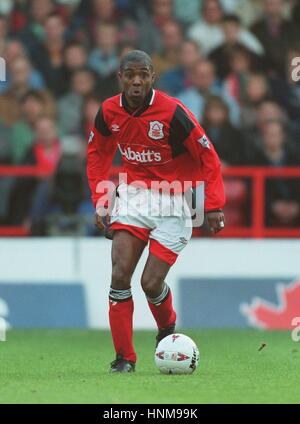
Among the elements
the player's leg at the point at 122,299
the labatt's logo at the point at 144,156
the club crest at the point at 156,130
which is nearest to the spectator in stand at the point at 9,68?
the labatt's logo at the point at 144,156

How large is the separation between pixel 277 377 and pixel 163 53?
8.43 meters

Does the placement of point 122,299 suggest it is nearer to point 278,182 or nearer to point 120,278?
point 120,278

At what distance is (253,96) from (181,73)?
40.1 inches

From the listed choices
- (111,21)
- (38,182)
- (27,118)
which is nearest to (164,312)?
(38,182)

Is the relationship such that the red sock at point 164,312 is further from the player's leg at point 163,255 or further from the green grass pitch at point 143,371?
the green grass pitch at point 143,371

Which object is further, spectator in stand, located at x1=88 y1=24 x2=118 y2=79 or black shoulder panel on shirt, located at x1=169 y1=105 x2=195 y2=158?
spectator in stand, located at x1=88 y1=24 x2=118 y2=79

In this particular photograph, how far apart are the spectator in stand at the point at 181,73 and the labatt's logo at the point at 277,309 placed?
3.34 meters

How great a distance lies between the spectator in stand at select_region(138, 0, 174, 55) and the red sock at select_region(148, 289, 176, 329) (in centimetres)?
751

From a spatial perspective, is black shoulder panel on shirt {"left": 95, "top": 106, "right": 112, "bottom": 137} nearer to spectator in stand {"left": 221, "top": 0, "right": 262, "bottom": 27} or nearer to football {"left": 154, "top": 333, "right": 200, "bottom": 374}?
football {"left": 154, "top": 333, "right": 200, "bottom": 374}

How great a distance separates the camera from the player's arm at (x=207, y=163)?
31.3 feet

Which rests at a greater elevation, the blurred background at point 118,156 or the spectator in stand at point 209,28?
the spectator in stand at point 209,28

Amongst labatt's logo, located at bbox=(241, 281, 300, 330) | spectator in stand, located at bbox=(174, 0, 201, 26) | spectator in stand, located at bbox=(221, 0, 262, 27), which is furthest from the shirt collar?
spectator in stand, located at bbox=(221, 0, 262, 27)

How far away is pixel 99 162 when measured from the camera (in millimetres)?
10109

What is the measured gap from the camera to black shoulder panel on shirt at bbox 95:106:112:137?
9.84 metres
